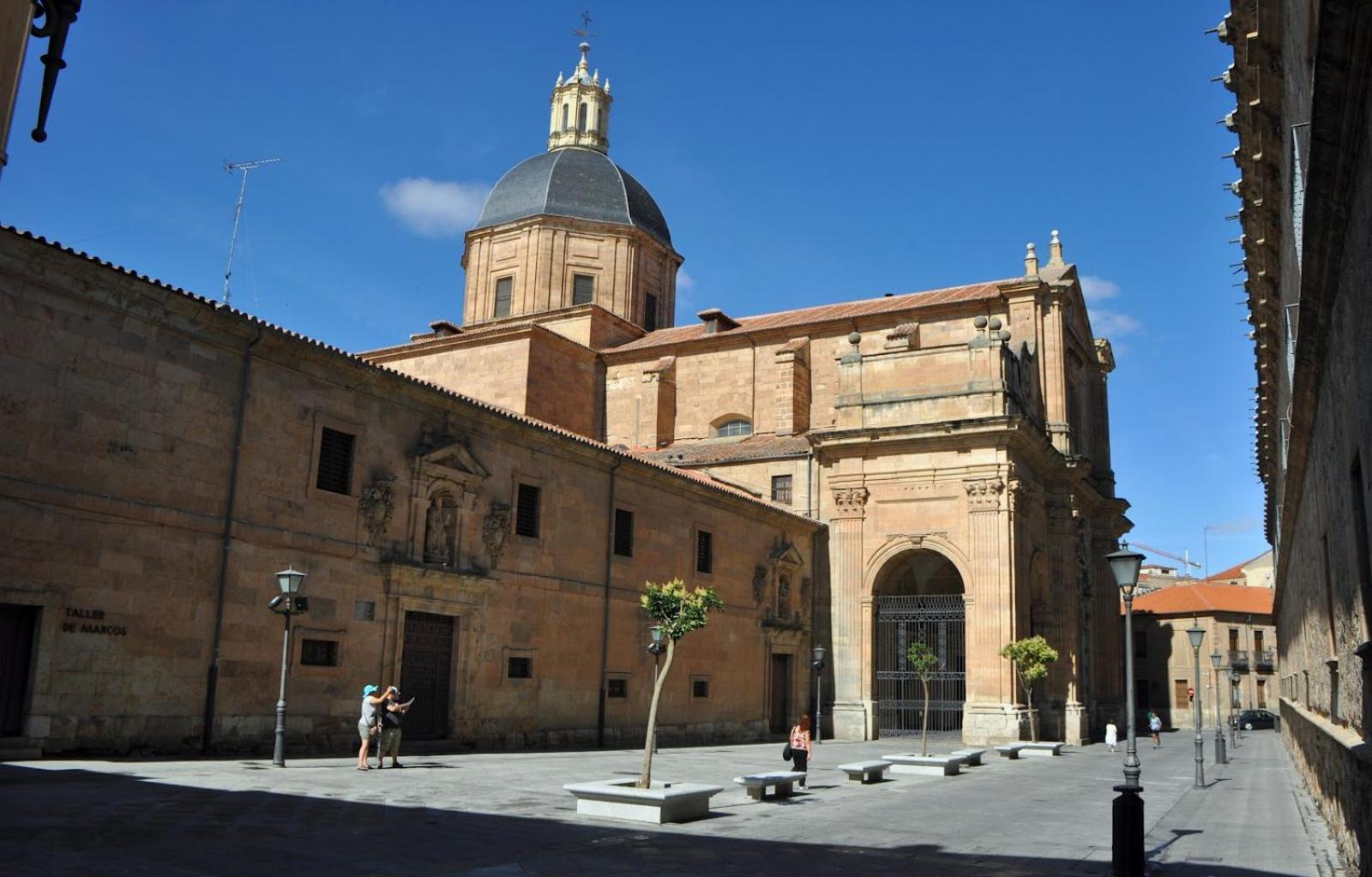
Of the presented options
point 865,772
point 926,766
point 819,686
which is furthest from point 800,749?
point 819,686

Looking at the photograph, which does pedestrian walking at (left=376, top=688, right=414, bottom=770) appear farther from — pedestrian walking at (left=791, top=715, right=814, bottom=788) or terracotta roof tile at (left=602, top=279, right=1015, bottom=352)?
terracotta roof tile at (left=602, top=279, right=1015, bottom=352)

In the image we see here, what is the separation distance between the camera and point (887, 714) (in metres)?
34.2

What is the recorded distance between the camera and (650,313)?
147 ft

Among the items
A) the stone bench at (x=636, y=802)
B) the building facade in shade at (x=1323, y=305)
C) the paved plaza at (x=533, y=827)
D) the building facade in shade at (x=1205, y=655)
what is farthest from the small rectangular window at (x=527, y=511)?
the building facade in shade at (x=1205, y=655)

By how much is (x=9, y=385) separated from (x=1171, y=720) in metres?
63.2

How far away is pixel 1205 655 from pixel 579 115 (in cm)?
4843

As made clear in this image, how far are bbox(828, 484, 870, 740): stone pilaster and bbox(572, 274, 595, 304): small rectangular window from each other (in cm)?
1395

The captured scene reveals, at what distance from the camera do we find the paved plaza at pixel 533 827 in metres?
8.62

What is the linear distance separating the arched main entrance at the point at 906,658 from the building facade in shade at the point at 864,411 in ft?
0.30

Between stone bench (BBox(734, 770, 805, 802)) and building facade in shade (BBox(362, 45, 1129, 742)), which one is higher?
building facade in shade (BBox(362, 45, 1129, 742))

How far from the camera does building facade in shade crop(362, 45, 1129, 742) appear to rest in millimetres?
32500

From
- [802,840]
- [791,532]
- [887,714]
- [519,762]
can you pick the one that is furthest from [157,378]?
[887,714]

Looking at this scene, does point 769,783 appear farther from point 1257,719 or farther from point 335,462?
point 1257,719

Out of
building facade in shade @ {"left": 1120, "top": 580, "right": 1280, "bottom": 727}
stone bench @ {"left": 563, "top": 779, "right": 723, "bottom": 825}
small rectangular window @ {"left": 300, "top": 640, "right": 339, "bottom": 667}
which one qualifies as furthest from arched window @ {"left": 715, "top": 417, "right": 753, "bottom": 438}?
building facade in shade @ {"left": 1120, "top": 580, "right": 1280, "bottom": 727}
